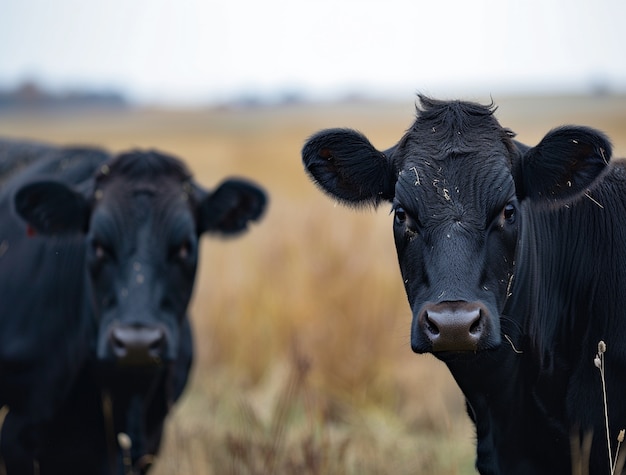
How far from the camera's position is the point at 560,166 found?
4020 mm

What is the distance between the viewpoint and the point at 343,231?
408 inches

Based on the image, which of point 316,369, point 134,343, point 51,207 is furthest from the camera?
point 316,369

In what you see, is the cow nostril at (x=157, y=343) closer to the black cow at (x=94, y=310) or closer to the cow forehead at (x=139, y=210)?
the black cow at (x=94, y=310)

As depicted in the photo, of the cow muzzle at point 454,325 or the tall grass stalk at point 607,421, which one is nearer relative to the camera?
the cow muzzle at point 454,325

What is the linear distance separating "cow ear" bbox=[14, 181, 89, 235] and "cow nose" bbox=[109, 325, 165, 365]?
3.04ft

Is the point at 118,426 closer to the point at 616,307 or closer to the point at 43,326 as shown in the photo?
the point at 43,326

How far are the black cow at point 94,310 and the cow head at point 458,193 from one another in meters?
1.56

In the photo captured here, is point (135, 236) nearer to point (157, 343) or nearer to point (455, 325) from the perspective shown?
point (157, 343)

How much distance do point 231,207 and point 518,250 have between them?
269 centimetres

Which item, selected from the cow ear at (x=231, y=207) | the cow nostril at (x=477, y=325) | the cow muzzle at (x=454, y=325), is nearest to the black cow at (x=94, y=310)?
the cow ear at (x=231, y=207)

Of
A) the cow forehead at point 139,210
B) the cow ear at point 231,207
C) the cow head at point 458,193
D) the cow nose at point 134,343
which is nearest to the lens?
the cow head at point 458,193

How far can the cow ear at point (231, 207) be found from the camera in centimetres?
608

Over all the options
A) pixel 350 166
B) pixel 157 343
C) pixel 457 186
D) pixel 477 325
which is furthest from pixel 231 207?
pixel 477 325


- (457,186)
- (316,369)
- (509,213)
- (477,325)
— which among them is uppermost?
(457,186)
